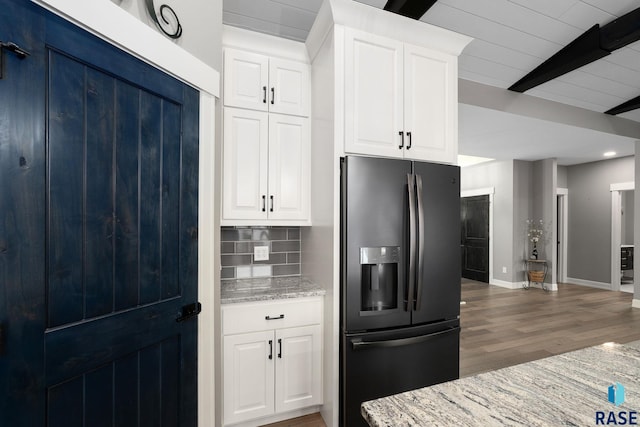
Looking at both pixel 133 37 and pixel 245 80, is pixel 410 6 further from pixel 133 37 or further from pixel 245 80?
pixel 133 37

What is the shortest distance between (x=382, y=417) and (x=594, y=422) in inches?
17.0

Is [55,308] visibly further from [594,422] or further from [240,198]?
[594,422]

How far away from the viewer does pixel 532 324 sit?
4.04 meters

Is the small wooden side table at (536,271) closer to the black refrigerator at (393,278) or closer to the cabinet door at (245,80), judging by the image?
the black refrigerator at (393,278)

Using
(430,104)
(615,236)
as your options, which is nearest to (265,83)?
(430,104)

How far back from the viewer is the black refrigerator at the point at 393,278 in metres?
1.81

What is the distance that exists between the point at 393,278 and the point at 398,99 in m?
1.16

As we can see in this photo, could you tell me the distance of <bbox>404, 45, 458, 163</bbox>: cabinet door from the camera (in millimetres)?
2029

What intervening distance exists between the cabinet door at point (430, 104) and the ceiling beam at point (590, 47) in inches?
61.9

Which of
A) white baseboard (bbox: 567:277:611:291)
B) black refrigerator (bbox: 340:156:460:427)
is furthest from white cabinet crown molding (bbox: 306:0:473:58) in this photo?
white baseboard (bbox: 567:277:611:291)

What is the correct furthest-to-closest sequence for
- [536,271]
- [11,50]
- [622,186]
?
[536,271], [622,186], [11,50]

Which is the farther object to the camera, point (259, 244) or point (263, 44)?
point (259, 244)

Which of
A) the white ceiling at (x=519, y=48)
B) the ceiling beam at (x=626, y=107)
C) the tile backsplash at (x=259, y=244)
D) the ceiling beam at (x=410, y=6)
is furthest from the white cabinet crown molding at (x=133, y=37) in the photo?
the ceiling beam at (x=626, y=107)

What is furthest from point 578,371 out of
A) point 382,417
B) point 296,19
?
point 296,19
